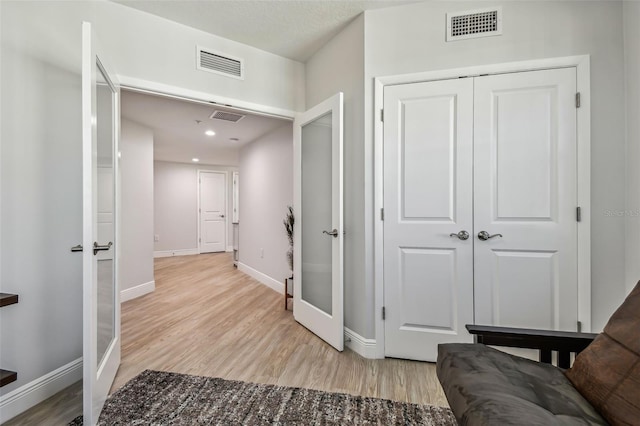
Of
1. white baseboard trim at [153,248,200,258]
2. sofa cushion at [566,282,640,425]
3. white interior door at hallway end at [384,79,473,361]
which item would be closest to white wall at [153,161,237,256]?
white baseboard trim at [153,248,200,258]

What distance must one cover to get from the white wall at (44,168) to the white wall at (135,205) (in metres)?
1.85

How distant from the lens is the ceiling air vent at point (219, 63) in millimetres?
2510

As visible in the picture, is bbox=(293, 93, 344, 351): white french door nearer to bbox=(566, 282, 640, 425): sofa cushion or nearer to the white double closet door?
the white double closet door

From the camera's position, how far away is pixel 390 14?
223cm

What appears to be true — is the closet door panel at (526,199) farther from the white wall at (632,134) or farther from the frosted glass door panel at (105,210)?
the frosted glass door panel at (105,210)

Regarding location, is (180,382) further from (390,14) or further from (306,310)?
(390,14)

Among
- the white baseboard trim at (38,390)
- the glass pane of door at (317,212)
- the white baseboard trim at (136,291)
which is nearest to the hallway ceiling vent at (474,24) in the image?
the glass pane of door at (317,212)

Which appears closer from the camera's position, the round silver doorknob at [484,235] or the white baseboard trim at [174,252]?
the round silver doorknob at [484,235]

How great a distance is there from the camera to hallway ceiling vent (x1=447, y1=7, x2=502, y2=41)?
204 centimetres

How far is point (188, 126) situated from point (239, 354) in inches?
119

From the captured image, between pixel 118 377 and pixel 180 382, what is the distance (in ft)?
1.45

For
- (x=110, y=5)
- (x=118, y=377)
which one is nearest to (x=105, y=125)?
(x=110, y=5)

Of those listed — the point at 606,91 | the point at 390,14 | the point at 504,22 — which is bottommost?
the point at 606,91

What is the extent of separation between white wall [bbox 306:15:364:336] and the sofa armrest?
1.04 metres
